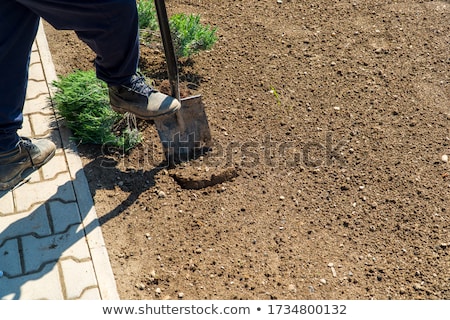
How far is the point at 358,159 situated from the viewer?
383 cm

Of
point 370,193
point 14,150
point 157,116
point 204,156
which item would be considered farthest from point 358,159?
point 14,150

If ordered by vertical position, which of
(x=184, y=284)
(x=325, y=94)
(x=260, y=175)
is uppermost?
(x=325, y=94)

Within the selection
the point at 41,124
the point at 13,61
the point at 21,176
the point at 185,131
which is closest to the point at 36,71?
the point at 41,124

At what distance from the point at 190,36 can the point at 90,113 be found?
995 millimetres

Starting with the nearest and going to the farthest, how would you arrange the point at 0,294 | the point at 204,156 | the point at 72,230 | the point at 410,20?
the point at 0,294, the point at 72,230, the point at 204,156, the point at 410,20

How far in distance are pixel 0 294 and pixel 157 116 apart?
1.29 meters

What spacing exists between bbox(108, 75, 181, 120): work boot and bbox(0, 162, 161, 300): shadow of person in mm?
477

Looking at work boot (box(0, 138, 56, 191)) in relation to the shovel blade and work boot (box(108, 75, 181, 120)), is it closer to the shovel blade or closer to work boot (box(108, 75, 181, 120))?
A: work boot (box(108, 75, 181, 120))

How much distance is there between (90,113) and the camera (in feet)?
12.8

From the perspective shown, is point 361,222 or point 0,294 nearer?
point 0,294

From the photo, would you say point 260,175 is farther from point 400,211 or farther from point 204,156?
point 400,211

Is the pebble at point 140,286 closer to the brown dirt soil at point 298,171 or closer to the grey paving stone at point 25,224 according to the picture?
the brown dirt soil at point 298,171

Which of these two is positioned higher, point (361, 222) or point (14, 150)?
point (14, 150)

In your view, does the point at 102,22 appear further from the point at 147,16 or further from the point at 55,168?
the point at 147,16
